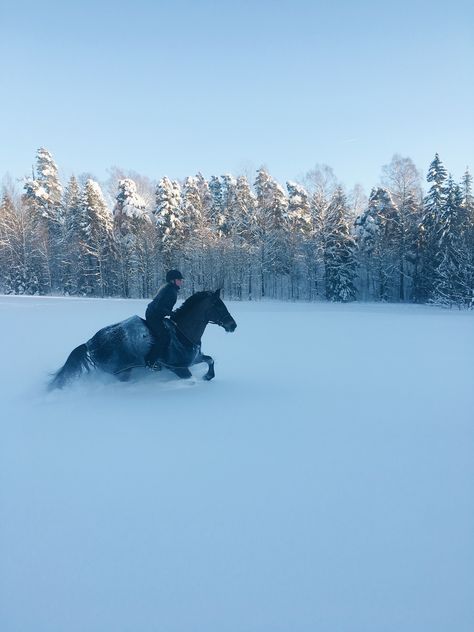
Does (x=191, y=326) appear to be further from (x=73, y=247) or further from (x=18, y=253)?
(x=18, y=253)

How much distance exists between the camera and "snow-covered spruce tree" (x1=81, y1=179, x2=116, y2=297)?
39812mm

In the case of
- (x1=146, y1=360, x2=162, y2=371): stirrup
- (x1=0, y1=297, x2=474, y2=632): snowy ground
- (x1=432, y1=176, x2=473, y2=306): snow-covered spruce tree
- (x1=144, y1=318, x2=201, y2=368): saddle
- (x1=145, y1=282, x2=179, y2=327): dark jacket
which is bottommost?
(x1=0, y1=297, x2=474, y2=632): snowy ground

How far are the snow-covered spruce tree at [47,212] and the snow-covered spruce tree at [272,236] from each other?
21.5 meters

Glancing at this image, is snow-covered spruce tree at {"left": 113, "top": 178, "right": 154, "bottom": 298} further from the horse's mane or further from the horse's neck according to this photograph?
the horse's neck

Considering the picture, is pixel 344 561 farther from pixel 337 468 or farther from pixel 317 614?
pixel 337 468

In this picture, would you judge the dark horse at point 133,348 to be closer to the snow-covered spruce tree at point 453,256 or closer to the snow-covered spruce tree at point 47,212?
the snow-covered spruce tree at point 453,256

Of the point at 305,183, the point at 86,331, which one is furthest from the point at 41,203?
the point at 86,331

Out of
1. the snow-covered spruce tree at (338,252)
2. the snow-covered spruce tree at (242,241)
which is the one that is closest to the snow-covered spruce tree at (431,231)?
the snow-covered spruce tree at (338,252)

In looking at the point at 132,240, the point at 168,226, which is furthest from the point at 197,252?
the point at 132,240

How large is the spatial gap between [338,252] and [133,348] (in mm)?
31522

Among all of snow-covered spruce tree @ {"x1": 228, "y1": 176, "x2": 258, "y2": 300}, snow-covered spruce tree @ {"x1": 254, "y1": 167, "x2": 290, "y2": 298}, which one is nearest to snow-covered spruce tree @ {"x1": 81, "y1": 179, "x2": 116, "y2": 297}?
snow-covered spruce tree @ {"x1": 228, "y1": 176, "x2": 258, "y2": 300}

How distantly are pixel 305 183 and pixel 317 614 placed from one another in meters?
Answer: 38.3

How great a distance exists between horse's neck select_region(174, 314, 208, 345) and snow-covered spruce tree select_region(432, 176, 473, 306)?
25.0 m

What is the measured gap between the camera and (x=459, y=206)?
101ft
